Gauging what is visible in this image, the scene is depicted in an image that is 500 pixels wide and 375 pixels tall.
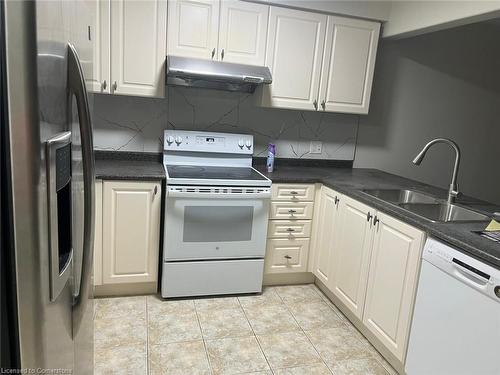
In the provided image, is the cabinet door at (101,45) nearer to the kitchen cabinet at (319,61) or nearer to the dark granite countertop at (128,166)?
the dark granite countertop at (128,166)

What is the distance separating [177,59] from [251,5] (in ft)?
2.13

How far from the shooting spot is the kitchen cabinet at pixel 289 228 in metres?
2.84

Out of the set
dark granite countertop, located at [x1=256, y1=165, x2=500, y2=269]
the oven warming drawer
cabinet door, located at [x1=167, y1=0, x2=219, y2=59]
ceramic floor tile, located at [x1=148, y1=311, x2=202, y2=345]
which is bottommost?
ceramic floor tile, located at [x1=148, y1=311, x2=202, y2=345]

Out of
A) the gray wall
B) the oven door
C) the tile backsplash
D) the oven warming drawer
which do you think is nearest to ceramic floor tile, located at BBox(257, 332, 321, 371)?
the oven warming drawer

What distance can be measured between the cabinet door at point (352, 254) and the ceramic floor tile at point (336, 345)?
156 mm

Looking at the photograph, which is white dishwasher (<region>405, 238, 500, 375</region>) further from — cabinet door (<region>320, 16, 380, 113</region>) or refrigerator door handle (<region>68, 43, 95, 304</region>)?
cabinet door (<region>320, 16, 380, 113</region>)

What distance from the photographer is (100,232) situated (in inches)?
98.8

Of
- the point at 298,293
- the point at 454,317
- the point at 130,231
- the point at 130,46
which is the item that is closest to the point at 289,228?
the point at 298,293

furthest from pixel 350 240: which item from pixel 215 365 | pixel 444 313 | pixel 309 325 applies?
pixel 215 365

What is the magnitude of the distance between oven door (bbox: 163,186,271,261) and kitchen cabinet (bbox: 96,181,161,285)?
11 cm

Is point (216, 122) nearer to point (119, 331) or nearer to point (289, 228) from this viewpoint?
point (289, 228)

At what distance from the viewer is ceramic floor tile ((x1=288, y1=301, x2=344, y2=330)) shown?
254cm

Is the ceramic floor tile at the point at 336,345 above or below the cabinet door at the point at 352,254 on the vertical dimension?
below

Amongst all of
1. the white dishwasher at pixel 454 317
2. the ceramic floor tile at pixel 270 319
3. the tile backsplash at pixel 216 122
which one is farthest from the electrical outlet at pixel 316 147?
the white dishwasher at pixel 454 317
